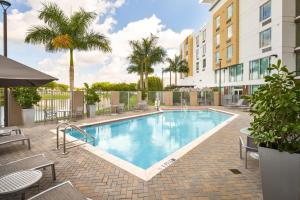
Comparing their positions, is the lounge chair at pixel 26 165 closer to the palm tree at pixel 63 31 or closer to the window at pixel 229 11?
the palm tree at pixel 63 31

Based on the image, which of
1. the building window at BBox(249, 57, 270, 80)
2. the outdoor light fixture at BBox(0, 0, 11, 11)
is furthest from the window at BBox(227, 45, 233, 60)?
the outdoor light fixture at BBox(0, 0, 11, 11)

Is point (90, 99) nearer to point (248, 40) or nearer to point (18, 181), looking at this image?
point (18, 181)

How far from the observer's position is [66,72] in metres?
15.2

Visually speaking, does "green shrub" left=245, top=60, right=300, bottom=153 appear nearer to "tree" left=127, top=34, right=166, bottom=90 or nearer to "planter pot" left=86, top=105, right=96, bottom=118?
"planter pot" left=86, top=105, right=96, bottom=118

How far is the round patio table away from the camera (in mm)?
2666

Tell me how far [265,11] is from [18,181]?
23.1m

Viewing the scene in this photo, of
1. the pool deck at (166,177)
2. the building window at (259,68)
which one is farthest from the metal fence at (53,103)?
the building window at (259,68)

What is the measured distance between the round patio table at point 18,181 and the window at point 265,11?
22142mm

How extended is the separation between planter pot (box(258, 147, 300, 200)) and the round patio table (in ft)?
10.6

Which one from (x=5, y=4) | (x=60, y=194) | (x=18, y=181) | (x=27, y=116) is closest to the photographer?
(x=60, y=194)

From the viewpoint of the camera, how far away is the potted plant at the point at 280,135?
8.56ft

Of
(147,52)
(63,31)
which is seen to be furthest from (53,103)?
(147,52)

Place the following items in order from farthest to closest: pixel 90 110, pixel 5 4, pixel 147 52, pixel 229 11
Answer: pixel 229 11
pixel 147 52
pixel 90 110
pixel 5 4

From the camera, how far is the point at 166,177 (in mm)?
4078
